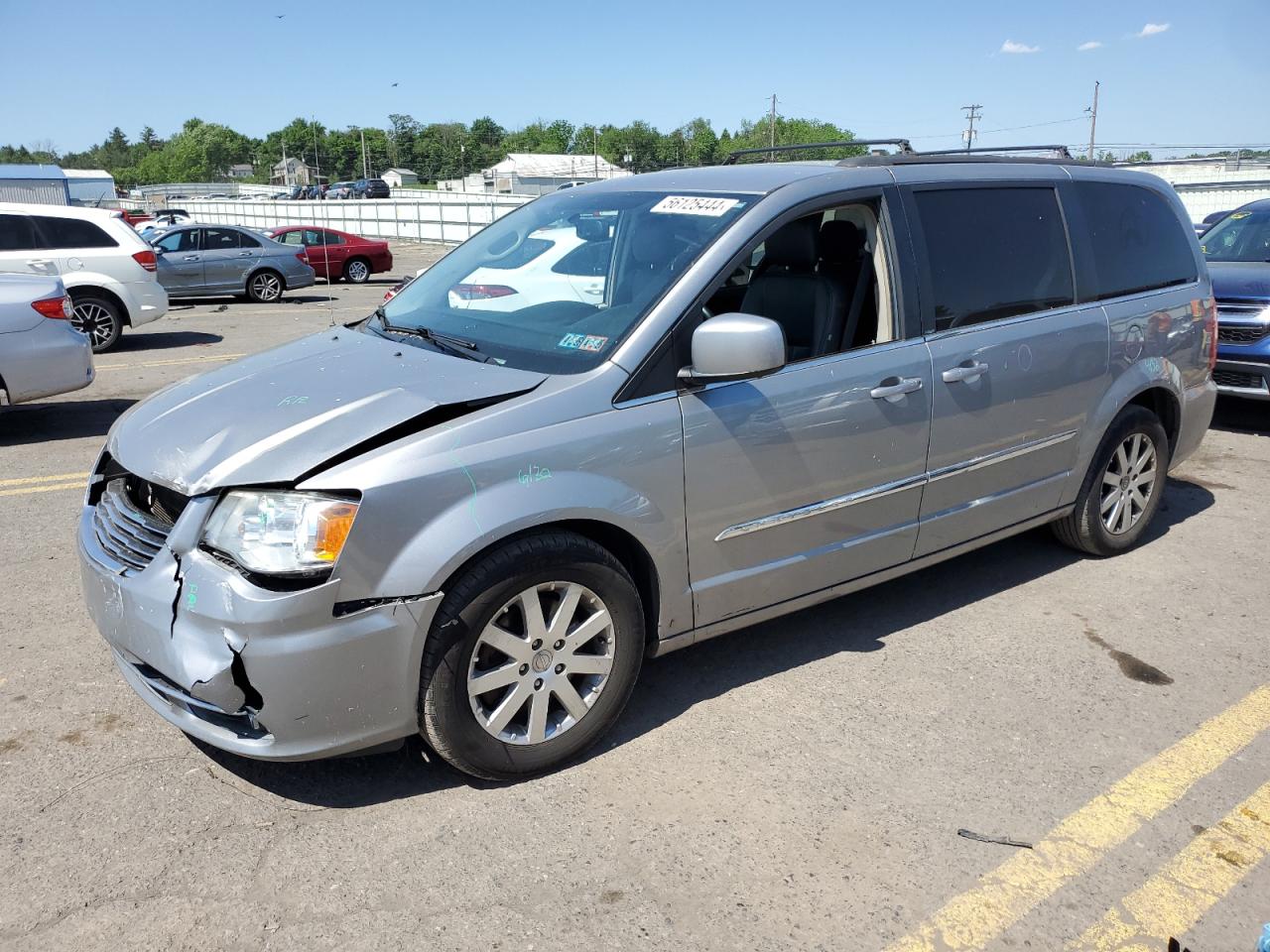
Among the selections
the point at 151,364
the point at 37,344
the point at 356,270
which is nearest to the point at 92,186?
the point at 356,270

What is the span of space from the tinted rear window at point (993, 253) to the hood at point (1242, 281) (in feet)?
13.4

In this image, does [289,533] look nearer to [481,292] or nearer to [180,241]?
[481,292]

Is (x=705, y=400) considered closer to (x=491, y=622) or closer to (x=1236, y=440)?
(x=491, y=622)

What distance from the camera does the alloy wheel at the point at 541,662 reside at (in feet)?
9.95

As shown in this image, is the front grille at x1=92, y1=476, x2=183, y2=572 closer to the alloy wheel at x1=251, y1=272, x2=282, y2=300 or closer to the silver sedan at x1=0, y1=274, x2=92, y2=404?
the silver sedan at x1=0, y1=274, x2=92, y2=404

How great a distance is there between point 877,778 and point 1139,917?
0.83 metres

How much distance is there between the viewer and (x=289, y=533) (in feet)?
9.02

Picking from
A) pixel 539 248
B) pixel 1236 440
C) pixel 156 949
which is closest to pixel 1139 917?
pixel 156 949

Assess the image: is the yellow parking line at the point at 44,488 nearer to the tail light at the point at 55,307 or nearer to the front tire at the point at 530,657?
the tail light at the point at 55,307

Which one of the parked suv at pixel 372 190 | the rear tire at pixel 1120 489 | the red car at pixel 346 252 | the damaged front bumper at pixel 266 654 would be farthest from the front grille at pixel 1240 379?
the parked suv at pixel 372 190

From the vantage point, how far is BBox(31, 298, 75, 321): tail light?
7398 mm

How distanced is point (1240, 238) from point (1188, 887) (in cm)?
826

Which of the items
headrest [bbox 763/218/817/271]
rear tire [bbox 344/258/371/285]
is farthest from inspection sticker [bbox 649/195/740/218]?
rear tire [bbox 344/258/371/285]

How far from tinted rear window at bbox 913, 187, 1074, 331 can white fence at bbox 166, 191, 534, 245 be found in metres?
22.6
